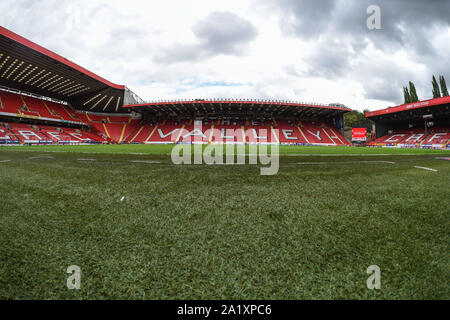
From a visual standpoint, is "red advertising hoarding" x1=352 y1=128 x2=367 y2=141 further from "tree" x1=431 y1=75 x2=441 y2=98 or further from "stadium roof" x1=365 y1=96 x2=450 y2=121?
"tree" x1=431 y1=75 x2=441 y2=98

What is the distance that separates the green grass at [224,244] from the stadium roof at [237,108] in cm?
3182

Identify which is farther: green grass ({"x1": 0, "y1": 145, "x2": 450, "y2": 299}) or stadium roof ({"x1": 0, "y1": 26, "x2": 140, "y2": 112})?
stadium roof ({"x1": 0, "y1": 26, "x2": 140, "y2": 112})

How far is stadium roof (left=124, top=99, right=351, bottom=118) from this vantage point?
3325 cm

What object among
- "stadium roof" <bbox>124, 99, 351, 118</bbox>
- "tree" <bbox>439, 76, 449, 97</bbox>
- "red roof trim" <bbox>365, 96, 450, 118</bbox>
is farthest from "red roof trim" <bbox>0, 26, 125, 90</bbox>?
"tree" <bbox>439, 76, 449, 97</bbox>

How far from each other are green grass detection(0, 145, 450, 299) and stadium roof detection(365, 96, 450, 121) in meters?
35.8

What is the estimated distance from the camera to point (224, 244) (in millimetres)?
1358

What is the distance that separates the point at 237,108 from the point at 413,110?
27.0m

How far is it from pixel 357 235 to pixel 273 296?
0.90 m

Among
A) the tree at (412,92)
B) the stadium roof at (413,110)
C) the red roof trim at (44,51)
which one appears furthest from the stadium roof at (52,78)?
the tree at (412,92)

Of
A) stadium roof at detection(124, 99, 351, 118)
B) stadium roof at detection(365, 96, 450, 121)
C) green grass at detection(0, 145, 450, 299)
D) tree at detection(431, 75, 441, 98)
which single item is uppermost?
tree at detection(431, 75, 441, 98)

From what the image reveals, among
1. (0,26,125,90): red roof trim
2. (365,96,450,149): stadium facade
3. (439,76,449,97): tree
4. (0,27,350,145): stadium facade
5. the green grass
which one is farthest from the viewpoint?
(439,76,449,97): tree

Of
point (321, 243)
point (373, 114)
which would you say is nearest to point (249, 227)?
point (321, 243)

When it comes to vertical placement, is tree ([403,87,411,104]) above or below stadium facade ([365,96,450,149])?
above
